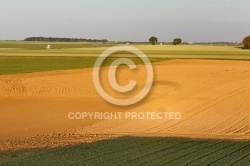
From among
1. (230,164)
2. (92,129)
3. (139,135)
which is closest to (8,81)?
(92,129)

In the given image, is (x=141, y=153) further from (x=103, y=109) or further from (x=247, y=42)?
(x=247, y=42)

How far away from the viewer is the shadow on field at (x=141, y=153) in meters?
10.5

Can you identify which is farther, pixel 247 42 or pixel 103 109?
pixel 247 42

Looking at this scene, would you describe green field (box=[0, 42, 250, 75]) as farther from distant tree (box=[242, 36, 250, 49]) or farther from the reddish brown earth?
distant tree (box=[242, 36, 250, 49])

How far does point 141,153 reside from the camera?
1141 centimetres

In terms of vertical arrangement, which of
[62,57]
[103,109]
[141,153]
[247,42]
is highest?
[247,42]

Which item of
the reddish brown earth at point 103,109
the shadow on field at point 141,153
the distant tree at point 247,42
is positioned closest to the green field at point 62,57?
the reddish brown earth at point 103,109

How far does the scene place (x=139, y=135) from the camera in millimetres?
14602

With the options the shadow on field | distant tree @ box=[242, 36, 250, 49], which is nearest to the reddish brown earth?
the shadow on field

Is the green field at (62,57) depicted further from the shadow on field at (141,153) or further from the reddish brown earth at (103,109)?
the shadow on field at (141,153)

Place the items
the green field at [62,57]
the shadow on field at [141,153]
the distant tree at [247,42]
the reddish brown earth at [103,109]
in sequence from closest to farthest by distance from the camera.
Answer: the shadow on field at [141,153] < the reddish brown earth at [103,109] < the green field at [62,57] < the distant tree at [247,42]

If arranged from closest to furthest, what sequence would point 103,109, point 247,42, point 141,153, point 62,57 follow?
Answer: point 141,153 → point 103,109 → point 62,57 → point 247,42

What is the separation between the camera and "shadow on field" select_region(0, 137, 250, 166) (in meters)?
10.5

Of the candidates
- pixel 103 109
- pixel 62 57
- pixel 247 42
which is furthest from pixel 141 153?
pixel 247 42
